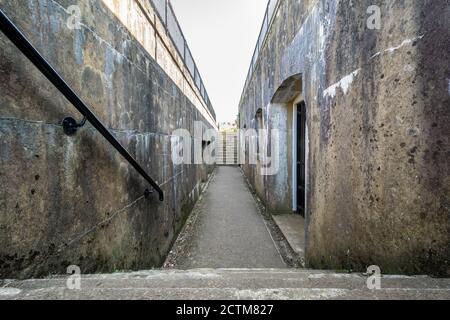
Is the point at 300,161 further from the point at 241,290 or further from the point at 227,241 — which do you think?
the point at 241,290

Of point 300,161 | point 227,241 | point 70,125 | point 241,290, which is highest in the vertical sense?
point 70,125

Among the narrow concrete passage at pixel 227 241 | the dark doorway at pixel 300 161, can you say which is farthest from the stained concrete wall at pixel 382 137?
the dark doorway at pixel 300 161

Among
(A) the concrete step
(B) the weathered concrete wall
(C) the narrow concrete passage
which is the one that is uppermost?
(B) the weathered concrete wall

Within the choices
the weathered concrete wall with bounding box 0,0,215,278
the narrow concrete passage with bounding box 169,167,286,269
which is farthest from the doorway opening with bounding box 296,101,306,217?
the weathered concrete wall with bounding box 0,0,215,278

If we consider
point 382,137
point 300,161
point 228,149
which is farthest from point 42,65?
point 228,149

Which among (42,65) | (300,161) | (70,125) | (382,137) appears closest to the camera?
(42,65)

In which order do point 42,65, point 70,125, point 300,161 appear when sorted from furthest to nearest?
point 300,161 < point 70,125 < point 42,65

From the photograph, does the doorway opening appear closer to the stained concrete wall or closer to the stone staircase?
the stained concrete wall

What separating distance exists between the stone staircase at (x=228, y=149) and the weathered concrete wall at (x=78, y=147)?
1447cm

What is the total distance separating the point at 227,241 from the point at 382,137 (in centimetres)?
265

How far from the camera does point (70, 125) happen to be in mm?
1231

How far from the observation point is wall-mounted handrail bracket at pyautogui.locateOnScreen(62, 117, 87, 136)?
47.8 inches

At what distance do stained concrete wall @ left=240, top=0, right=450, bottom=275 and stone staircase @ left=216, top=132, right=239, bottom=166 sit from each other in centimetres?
1471

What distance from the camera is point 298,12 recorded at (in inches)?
112
